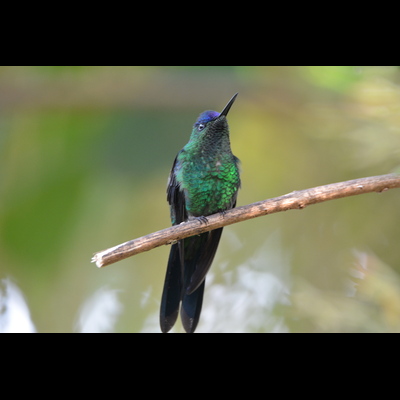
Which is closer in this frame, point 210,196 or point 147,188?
point 210,196

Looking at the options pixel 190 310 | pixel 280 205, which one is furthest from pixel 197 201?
pixel 280 205

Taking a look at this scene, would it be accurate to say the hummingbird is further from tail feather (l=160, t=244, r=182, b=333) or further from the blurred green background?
the blurred green background

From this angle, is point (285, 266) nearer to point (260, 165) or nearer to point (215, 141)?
point (260, 165)

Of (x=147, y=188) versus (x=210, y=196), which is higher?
(x=147, y=188)

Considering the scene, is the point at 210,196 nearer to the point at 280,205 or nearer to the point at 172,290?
the point at 172,290

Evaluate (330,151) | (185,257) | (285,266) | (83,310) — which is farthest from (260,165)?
(83,310)

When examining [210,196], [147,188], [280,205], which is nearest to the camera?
[280,205]

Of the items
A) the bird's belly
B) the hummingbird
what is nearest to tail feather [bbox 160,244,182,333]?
the hummingbird
